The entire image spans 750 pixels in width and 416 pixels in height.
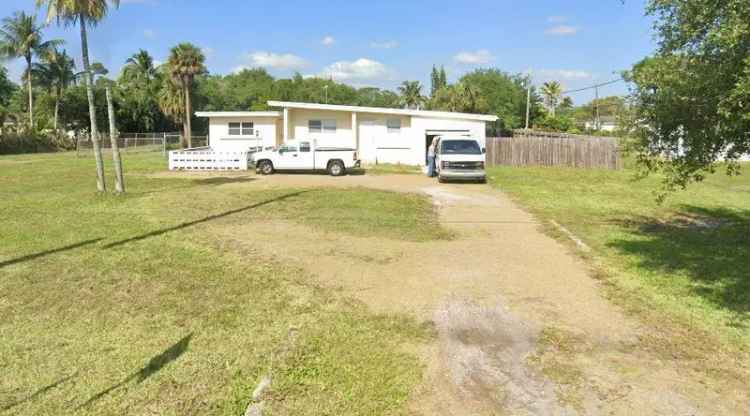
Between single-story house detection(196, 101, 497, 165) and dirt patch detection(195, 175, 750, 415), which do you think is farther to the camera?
single-story house detection(196, 101, 497, 165)

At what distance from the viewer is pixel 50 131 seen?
4841cm

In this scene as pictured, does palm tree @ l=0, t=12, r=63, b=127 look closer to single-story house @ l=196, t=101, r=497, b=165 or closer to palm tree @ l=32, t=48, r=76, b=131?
palm tree @ l=32, t=48, r=76, b=131

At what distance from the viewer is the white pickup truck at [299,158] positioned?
76.4ft

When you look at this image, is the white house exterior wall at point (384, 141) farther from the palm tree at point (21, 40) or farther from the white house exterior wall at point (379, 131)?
the palm tree at point (21, 40)

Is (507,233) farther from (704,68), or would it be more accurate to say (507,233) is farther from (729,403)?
(729,403)

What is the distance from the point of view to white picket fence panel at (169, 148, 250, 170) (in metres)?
24.8

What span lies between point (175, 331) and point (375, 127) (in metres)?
24.5

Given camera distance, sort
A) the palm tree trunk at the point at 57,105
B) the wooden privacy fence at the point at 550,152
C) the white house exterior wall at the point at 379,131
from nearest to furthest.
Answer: the white house exterior wall at the point at 379,131 < the wooden privacy fence at the point at 550,152 < the palm tree trunk at the point at 57,105

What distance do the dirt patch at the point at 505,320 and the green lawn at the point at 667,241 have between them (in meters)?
0.64

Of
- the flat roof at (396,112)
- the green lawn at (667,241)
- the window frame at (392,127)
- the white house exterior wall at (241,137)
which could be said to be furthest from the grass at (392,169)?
the white house exterior wall at (241,137)

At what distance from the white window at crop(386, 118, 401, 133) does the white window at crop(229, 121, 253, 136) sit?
7.34 m

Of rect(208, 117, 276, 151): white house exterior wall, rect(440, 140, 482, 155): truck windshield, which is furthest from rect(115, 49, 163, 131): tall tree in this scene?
rect(440, 140, 482, 155): truck windshield

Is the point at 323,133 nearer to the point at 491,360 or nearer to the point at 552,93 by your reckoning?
the point at 491,360

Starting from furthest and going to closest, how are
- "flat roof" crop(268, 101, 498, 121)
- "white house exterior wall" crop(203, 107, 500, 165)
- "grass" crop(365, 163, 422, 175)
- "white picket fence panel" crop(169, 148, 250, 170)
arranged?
"white house exterior wall" crop(203, 107, 500, 165)
"flat roof" crop(268, 101, 498, 121)
"grass" crop(365, 163, 422, 175)
"white picket fence panel" crop(169, 148, 250, 170)
